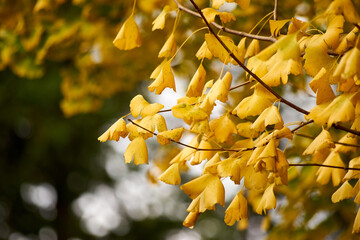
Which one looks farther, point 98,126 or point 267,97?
point 98,126

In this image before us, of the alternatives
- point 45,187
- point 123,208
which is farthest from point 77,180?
point 123,208

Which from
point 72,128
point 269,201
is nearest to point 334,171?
point 269,201

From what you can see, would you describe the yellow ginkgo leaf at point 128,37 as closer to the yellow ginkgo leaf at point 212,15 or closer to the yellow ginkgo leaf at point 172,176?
the yellow ginkgo leaf at point 212,15

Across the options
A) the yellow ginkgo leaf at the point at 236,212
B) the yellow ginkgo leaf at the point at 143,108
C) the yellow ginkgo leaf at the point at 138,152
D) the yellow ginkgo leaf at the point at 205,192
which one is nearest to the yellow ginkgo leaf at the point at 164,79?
the yellow ginkgo leaf at the point at 143,108

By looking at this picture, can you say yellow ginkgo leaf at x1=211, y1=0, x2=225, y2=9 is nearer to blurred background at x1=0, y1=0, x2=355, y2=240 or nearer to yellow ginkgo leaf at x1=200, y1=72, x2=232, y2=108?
yellow ginkgo leaf at x1=200, y1=72, x2=232, y2=108

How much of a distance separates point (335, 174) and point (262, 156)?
26.0 inches

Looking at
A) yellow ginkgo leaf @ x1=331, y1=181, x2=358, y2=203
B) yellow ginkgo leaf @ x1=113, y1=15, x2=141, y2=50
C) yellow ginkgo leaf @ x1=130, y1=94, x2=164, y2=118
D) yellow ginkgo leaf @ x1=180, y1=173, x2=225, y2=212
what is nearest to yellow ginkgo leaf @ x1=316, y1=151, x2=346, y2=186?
yellow ginkgo leaf @ x1=331, y1=181, x2=358, y2=203

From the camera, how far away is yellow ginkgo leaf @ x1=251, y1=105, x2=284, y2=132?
1.17m

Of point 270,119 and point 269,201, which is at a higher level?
point 270,119

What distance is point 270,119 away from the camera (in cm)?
117

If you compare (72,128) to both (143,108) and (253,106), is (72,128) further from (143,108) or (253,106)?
(253,106)

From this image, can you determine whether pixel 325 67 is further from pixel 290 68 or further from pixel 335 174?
pixel 335 174

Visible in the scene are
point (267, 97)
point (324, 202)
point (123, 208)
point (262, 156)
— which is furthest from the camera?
point (123, 208)

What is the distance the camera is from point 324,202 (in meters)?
2.57
